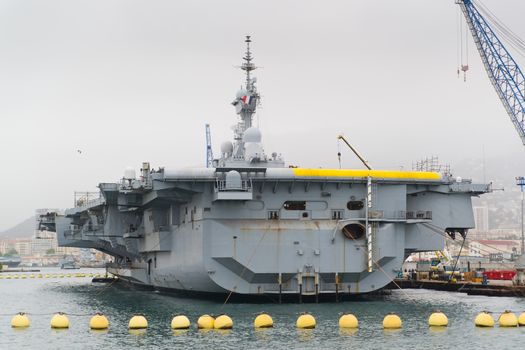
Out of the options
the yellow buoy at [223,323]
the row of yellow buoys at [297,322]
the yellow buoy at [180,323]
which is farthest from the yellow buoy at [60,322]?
the yellow buoy at [223,323]

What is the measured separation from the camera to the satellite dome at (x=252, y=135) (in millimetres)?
41062

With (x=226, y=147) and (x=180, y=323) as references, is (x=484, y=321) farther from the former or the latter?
(x=226, y=147)

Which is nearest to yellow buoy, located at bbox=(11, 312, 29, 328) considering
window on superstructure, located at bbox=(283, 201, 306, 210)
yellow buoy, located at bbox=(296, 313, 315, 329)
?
yellow buoy, located at bbox=(296, 313, 315, 329)

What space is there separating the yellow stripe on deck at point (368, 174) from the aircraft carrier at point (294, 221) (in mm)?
53

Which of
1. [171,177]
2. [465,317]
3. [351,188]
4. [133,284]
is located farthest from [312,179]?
[133,284]

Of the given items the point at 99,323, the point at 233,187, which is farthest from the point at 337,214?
the point at 99,323

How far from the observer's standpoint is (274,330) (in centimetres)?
2847

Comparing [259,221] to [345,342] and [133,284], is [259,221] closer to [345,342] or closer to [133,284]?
[345,342]

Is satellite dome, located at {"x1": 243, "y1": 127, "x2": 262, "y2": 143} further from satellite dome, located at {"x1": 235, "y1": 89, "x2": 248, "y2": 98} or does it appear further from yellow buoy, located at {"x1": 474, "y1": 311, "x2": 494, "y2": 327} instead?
yellow buoy, located at {"x1": 474, "y1": 311, "x2": 494, "y2": 327}

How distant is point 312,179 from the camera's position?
36.4 meters

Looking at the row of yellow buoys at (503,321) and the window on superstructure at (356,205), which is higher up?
the window on superstructure at (356,205)

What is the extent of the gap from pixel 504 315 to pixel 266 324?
8527 mm

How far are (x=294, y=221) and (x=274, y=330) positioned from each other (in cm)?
937

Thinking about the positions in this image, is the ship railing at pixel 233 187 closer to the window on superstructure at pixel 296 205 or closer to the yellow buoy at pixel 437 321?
the window on superstructure at pixel 296 205
